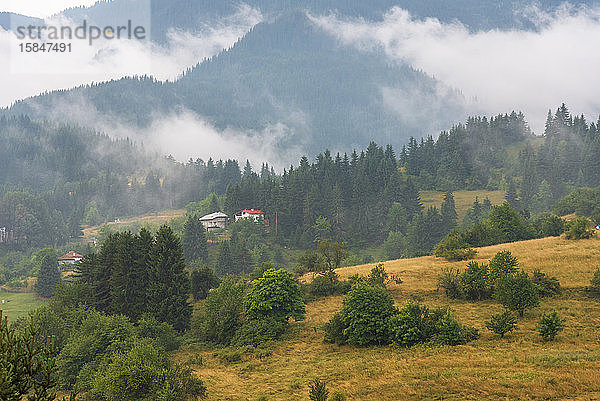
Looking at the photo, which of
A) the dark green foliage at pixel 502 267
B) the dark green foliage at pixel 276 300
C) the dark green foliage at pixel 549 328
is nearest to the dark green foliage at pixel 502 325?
the dark green foliage at pixel 549 328

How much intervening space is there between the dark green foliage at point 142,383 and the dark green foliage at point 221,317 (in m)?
16.4

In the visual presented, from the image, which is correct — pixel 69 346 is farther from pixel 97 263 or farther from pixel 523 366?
pixel 523 366

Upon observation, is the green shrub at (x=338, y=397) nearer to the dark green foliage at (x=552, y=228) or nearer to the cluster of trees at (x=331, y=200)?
the dark green foliage at (x=552, y=228)

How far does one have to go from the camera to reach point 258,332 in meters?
44.7

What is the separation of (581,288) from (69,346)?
5421cm

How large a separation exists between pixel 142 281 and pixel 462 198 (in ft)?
496

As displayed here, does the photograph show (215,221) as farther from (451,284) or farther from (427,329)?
(427,329)

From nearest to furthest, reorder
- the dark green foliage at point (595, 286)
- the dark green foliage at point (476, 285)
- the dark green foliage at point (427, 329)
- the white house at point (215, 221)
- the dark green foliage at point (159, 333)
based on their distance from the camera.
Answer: the dark green foliage at point (427, 329) < the dark green foliage at point (595, 286) < the dark green foliage at point (159, 333) < the dark green foliage at point (476, 285) < the white house at point (215, 221)

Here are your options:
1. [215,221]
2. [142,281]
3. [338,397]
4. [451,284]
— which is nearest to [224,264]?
[215,221]

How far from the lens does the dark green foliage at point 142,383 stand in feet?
93.5

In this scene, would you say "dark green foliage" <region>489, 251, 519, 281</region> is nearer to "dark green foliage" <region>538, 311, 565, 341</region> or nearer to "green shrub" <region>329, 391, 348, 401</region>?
"dark green foliage" <region>538, 311, 565, 341</region>

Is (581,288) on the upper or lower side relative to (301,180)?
lower

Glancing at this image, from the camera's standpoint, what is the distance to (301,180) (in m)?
157

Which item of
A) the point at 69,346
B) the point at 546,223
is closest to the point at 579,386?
the point at 69,346
